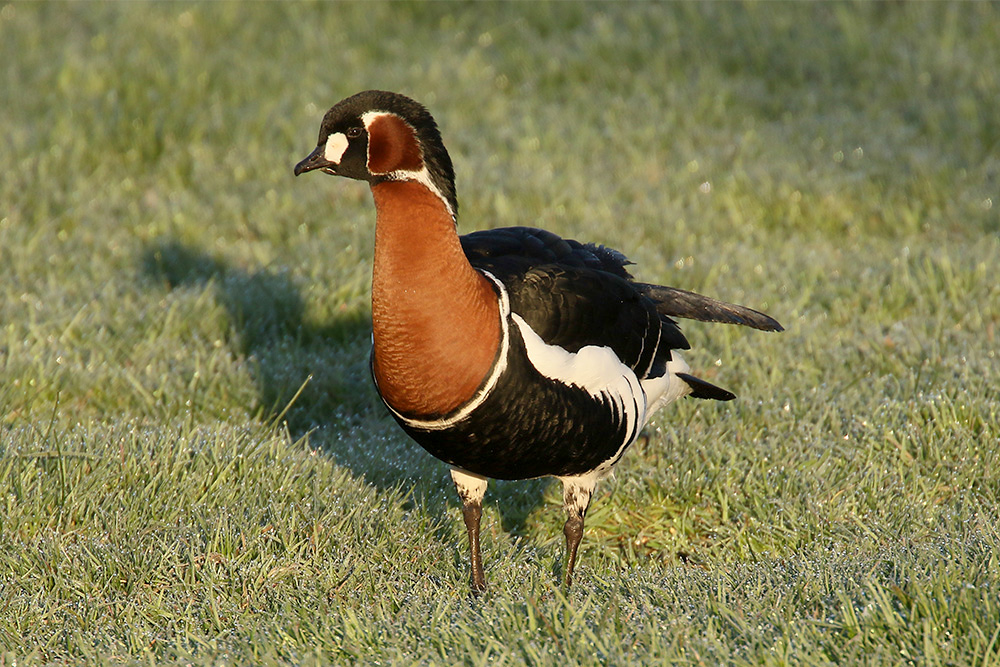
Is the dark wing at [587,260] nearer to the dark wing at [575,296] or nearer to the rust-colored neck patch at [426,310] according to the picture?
the dark wing at [575,296]

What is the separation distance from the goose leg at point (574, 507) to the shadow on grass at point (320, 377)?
0.62m

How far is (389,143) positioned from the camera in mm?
3775

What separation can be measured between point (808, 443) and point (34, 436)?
3492mm

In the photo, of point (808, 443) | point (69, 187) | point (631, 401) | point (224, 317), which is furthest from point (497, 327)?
point (69, 187)

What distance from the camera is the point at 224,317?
6.42 m

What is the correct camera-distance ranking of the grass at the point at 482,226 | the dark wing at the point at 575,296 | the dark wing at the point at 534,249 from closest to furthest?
the grass at the point at 482,226, the dark wing at the point at 575,296, the dark wing at the point at 534,249

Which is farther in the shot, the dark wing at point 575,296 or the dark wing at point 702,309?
the dark wing at point 702,309

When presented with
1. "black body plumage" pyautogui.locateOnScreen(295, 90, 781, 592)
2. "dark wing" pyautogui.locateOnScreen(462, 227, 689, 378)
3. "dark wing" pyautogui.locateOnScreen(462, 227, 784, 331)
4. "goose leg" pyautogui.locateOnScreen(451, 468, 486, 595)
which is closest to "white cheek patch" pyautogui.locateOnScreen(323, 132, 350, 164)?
"black body plumage" pyautogui.locateOnScreen(295, 90, 781, 592)

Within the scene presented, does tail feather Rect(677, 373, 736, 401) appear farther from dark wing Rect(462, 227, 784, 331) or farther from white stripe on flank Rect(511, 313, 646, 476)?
white stripe on flank Rect(511, 313, 646, 476)

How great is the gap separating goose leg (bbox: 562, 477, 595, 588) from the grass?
0.11 meters

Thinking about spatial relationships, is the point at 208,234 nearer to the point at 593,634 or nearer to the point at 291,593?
the point at 291,593

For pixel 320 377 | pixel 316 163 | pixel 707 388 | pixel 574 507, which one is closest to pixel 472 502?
pixel 574 507

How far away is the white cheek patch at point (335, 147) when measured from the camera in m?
3.80

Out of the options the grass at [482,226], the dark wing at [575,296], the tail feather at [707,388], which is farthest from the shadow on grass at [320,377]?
the dark wing at [575,296]
